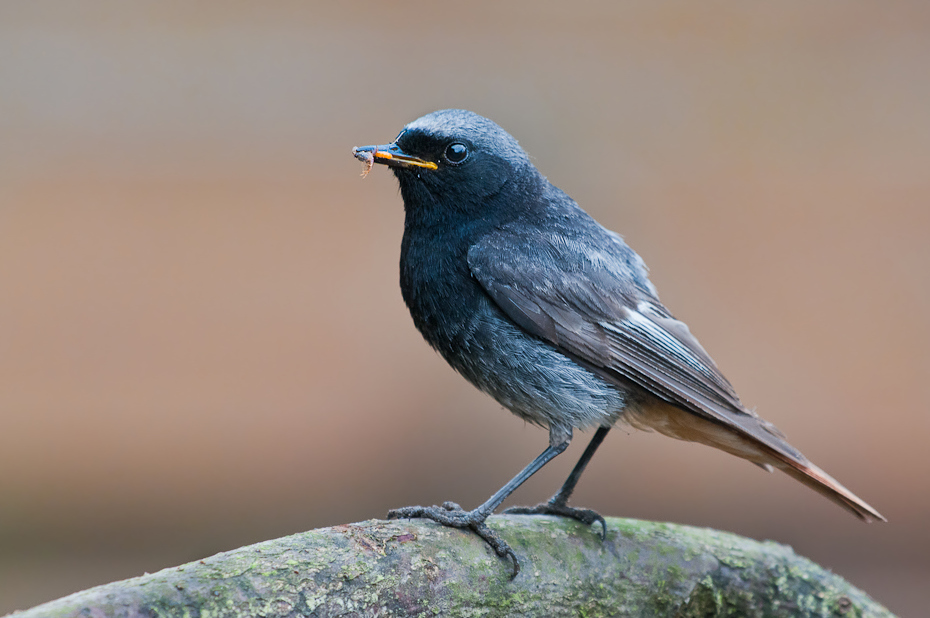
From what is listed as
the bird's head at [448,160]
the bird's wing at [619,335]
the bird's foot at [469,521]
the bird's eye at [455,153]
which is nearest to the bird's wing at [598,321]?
the bird's wing at [619,335]

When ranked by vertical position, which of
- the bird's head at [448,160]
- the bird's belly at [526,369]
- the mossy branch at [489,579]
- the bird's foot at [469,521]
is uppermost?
the bird's head at [448,160]

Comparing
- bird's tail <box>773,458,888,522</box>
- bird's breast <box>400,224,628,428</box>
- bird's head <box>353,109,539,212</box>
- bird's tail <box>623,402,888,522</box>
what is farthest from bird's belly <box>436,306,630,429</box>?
bird's tail <box>773,458,888,522</box>

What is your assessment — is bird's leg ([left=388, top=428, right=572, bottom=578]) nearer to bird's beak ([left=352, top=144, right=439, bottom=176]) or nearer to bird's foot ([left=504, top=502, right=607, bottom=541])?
bird's foot ([left=504, top=502, right=607, bottom=541])

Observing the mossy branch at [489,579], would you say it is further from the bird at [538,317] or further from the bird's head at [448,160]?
the bird's head at [448,160]

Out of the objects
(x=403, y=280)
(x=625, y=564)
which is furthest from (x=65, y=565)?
(x=625, y=564)

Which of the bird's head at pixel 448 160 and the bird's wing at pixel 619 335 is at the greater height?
the bird's head at pixel 448 160

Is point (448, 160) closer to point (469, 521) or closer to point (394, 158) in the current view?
point (394, 158)

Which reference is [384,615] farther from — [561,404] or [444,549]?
[561,404]

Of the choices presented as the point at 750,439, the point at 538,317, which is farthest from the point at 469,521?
the point at 750,439
